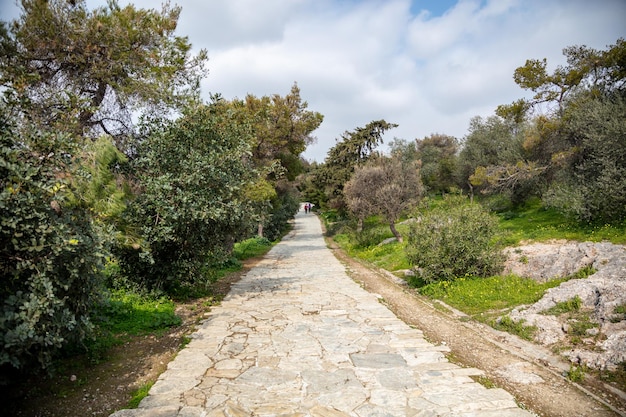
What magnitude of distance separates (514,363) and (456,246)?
462 centimetres

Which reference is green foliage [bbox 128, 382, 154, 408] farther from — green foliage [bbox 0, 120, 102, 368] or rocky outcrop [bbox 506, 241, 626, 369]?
rocky outcrop [bbox 506, 241, 626, 369]

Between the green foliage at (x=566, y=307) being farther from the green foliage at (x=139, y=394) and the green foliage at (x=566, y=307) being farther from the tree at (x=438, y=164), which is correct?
the tree at (x=438, y=164)

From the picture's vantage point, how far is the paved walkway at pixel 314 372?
12.4 feet

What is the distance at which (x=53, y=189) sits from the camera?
11.8 feet

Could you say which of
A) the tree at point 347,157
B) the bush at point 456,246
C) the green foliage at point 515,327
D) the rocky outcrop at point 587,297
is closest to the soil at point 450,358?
the green foliage at point 515,327

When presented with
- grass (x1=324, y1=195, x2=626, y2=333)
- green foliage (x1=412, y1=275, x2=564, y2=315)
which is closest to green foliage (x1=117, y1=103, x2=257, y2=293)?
green foliage (x1=412, y1=275, x2=564, y2=315)

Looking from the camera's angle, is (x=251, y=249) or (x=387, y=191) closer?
(x=387, y=191)

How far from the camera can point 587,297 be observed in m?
6.29

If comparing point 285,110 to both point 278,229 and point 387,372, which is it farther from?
point 387,372

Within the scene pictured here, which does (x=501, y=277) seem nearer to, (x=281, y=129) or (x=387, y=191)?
(x=387, y=191)

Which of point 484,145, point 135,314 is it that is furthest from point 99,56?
point 484,145

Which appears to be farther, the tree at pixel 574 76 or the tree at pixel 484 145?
the tree at pixel 484 145

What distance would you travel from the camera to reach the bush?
934 cm

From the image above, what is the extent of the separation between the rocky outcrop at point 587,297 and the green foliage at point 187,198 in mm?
6195
